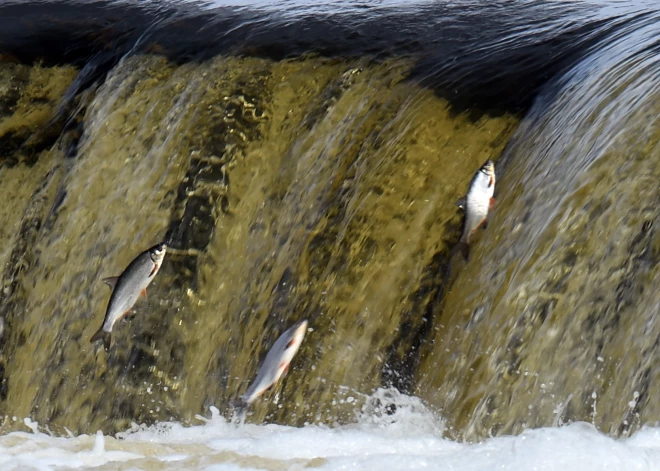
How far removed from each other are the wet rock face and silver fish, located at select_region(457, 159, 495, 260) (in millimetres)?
219

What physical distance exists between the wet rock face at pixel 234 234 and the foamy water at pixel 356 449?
0.76 feet

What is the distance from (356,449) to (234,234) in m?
2.08

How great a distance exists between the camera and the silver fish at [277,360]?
16.9ft

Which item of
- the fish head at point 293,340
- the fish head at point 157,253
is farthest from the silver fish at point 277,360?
the fish head at point 157,253

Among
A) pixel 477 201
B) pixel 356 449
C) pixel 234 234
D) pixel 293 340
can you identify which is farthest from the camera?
pixel 234 234

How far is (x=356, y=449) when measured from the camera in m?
4.77

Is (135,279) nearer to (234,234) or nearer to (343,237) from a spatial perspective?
(234,234)

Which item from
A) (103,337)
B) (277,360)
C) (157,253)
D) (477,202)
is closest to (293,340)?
(277,360)

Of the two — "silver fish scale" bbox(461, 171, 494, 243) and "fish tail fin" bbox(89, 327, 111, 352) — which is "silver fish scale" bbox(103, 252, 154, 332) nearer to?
"fish tail fin" bbox(89, 327, 111, 352)

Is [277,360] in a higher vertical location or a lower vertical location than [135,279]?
lower

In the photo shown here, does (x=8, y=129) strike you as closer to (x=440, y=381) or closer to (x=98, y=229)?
(x=98, y=229)

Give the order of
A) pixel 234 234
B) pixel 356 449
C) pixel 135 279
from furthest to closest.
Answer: pixel 234 234, pixel 135 279, pixel 356 449

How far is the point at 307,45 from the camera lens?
24.9ft

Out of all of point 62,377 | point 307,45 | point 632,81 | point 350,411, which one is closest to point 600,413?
point 350,411
